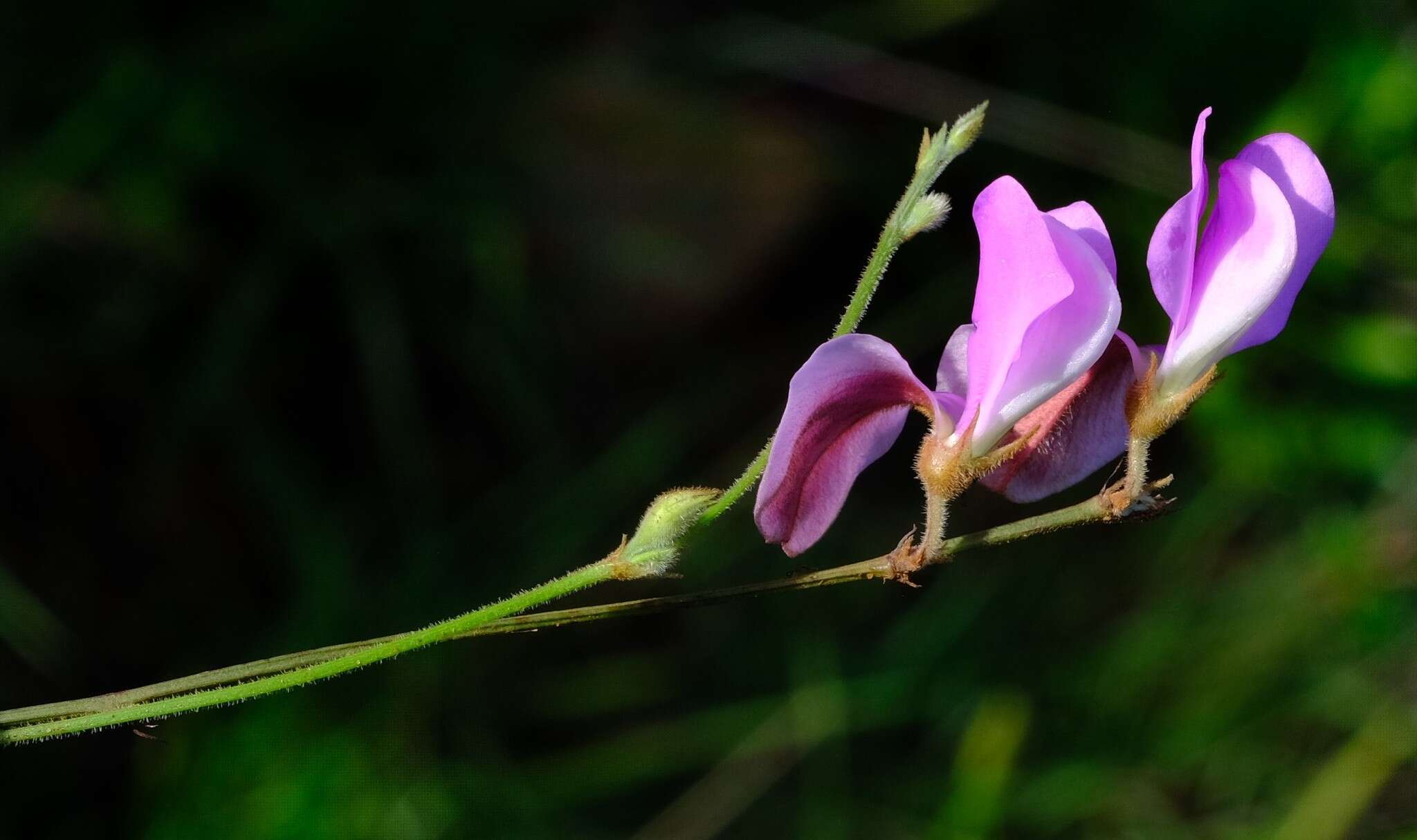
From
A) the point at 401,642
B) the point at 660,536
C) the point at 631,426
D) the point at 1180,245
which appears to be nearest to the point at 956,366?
the point at 1180,245

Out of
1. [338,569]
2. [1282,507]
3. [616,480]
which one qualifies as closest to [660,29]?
[616,480]

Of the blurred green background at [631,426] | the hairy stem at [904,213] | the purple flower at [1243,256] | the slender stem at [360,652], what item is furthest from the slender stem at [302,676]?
the blurred green background at [631,426]

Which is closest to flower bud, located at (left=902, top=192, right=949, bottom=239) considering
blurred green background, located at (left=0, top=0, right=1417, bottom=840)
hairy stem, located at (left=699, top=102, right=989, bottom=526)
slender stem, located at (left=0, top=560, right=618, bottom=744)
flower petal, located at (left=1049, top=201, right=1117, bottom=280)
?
hairy stem, located at (left=699, top=102, right=989, bottom=526)

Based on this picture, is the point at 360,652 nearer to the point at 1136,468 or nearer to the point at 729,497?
the point at 729,497

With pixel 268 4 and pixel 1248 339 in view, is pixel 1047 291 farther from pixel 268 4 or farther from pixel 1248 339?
pixel 268 4

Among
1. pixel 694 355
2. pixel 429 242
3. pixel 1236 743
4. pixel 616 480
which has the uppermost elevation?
pixel 429 242

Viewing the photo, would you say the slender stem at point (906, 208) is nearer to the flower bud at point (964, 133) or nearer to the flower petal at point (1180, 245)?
the flower bud at point (964, 133)

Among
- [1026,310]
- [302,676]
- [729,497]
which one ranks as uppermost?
[1026,310]
